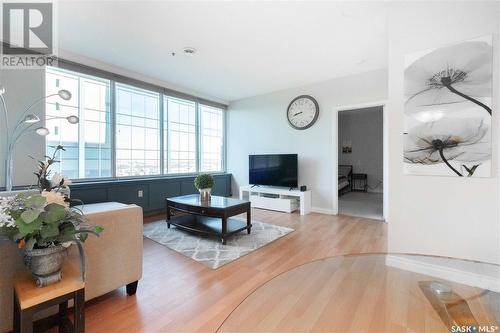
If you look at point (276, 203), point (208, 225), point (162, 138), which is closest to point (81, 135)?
point (162, 138)

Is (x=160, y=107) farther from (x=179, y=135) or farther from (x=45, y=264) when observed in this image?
(x=45, y=264)

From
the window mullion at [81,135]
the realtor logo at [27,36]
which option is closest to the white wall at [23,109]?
the realtor logo at [27,36]

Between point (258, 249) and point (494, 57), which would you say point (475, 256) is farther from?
point (258, 249)

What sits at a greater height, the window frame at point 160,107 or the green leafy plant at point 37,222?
the window frame at point 160,107

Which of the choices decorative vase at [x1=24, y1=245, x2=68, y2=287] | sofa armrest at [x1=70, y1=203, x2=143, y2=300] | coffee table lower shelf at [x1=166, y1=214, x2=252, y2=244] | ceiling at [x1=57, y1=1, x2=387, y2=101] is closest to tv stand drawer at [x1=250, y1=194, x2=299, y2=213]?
coffee table lower shelf at [x1=166, y1=214, x2=252, y2=244]

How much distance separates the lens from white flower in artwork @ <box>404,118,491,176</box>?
178 centimetres

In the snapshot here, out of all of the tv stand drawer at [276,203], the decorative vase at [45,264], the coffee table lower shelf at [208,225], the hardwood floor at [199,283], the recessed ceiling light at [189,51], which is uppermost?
the recessed ceiling light at [189,51]

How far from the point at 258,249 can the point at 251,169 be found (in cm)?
262

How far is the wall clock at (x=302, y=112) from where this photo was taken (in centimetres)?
454

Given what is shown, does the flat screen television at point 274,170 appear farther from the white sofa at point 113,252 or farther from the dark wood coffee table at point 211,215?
the white sofa at point 113,252

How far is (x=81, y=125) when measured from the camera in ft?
12.0

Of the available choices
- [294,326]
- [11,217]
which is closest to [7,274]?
[11,217]

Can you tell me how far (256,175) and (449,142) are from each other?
3.53 meters

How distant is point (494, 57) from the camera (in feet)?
5.69
